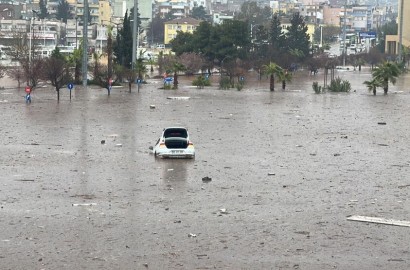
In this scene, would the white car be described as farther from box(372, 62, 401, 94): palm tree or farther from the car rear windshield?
box(372, 62, 401, 94): palm tree

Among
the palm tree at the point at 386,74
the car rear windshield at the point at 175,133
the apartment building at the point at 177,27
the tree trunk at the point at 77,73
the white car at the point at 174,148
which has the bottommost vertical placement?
Answer: the apartment building at the point at 177,27

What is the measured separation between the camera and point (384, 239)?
48.1 feet

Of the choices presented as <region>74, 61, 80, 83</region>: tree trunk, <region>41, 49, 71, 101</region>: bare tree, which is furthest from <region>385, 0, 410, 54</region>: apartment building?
<region>41, 49, 71, 101</region>: bare tree

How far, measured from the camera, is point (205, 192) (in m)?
18.3

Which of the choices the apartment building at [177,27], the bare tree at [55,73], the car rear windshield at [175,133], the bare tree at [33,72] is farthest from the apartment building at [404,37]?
the car rear windshield at [175,133]

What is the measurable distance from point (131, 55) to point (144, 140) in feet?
112

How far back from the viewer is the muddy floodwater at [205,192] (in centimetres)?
1376

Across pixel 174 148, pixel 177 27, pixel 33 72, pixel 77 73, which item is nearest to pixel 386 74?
pixel 77 73

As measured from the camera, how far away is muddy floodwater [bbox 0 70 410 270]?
45.1 ft

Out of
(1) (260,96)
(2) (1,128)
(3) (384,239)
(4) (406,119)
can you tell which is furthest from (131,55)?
(3) (384,239)

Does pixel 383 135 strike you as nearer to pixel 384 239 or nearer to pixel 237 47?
pixel 384 239

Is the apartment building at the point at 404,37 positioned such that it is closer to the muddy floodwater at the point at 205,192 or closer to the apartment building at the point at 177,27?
the apartment building at the point at 177,27

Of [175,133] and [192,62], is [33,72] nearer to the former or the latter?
[192,62]

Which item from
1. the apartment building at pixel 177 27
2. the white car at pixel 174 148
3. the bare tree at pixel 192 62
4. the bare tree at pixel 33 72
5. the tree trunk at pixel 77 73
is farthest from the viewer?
the apartment building at pixel 177 27
